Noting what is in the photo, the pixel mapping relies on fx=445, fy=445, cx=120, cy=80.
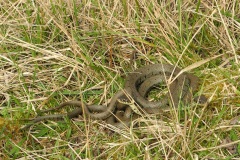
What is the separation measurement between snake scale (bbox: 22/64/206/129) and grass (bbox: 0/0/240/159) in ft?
0.25

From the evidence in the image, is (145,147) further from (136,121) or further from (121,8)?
(121,8)

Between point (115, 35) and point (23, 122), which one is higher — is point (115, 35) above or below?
above

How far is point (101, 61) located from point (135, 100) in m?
0.54

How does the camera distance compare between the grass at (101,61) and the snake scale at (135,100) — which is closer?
the grass at (101,61)

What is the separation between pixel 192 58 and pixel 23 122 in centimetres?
169

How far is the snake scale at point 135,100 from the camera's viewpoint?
396 centimetres

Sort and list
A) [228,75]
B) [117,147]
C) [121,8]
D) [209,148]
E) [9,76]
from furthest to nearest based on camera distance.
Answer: [121,8]
[9,76]
[228,75]
[117,147]
[209,148]

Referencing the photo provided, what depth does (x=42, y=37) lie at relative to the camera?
451cm

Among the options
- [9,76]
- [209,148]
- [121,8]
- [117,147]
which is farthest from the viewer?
[121,8]

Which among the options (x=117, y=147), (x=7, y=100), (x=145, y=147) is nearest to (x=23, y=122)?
(x=7, y=100)

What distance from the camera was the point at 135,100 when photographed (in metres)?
4.18

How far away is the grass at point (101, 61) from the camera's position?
→ 3.64 meters

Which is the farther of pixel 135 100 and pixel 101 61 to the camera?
pixel 101 61

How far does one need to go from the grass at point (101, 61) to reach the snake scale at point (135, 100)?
0.08 m
